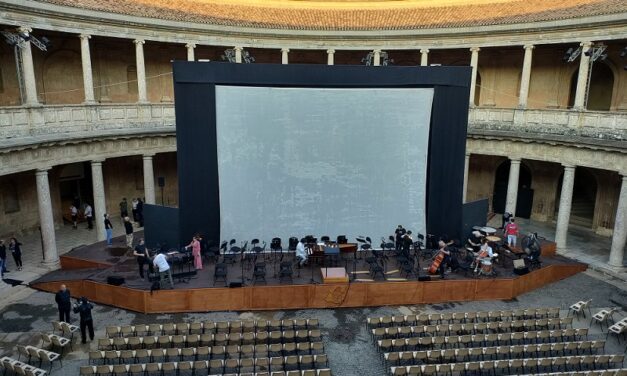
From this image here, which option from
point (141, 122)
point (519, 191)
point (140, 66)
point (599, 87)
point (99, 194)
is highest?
point (140, 66)

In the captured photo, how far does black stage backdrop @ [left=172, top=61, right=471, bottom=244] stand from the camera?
2048 cm

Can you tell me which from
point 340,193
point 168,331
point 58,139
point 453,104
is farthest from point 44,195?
point 453,104

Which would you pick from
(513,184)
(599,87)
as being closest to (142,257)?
(513,184)

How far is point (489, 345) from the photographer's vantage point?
596 inches

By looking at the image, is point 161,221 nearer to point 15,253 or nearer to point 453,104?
point 15,253

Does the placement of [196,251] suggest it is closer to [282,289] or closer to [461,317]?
[282,289]

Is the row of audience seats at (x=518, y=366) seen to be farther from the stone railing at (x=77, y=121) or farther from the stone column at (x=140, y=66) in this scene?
the stone column at (x=140, y=66)

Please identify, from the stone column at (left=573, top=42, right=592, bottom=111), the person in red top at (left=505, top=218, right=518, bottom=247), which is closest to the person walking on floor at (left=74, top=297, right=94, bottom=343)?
the person in red top at (left=505, top=218, right=518, bottom=247)

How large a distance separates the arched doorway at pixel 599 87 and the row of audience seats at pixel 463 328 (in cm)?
1870

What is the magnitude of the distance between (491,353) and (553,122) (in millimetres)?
15376

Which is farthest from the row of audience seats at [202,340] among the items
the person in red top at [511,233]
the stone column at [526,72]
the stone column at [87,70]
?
the stone column at [526,72]

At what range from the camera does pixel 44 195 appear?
69.1ft

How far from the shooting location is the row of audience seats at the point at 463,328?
49.6ft

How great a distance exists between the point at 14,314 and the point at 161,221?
6627mm
